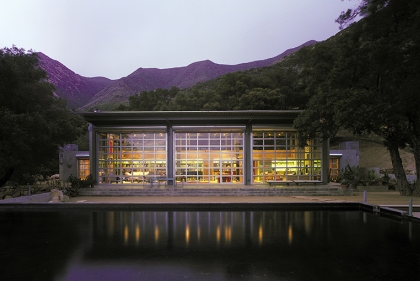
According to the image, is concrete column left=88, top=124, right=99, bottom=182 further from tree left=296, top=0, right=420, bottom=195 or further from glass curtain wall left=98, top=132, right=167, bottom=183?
tree left=296, top=0, right=420, bottom=195

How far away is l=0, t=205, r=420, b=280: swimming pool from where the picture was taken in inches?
211

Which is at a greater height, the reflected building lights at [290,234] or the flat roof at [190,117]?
the flat roof at [190,117]

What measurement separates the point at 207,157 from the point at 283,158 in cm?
484

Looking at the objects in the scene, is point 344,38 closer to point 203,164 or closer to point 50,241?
point 203,164

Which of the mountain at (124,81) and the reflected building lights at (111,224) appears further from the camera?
the mountain at (124,81)

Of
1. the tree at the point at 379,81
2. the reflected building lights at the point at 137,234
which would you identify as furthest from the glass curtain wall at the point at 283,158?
the reflected building lights at the point at 137,234

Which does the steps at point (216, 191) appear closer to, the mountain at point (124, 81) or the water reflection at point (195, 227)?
the water reflection at point (195, 227)

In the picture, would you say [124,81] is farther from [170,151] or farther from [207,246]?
[207,246]

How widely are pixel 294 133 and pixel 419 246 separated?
1314 centimetres

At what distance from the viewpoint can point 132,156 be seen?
20.1 m

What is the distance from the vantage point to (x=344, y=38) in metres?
17.5

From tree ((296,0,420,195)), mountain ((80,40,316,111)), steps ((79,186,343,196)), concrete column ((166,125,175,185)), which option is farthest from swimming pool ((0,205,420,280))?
mountain ((80,40,316,111))

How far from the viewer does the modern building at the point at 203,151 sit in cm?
1925

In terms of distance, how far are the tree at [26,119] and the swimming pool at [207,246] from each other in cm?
411
